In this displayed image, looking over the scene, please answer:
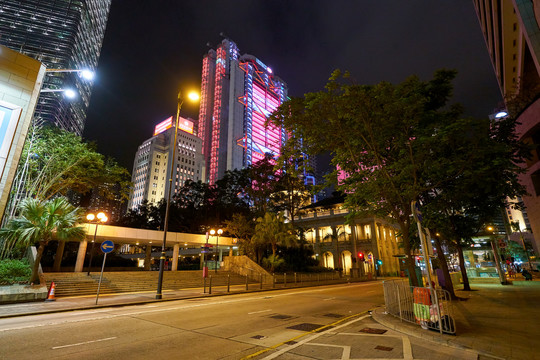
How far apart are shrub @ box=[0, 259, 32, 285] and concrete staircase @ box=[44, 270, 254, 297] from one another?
2187 mm

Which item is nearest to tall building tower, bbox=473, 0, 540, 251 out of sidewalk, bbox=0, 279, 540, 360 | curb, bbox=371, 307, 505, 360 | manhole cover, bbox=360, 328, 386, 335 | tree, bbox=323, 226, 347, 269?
sidewalk, bbox=0, 279, 540, 360


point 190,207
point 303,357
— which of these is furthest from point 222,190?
point 303,357

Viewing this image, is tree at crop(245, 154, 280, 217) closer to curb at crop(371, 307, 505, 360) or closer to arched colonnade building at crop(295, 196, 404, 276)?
arched colonnade building at crop(295, 196, 404, 276)

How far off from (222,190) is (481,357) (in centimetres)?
4521

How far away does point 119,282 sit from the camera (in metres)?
21.7

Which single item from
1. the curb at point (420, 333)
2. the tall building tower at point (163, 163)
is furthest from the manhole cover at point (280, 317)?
the tall building tower at point (163, 163)

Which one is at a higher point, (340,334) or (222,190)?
(222,190)

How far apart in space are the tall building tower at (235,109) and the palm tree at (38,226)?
365ft

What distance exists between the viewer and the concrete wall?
44.4ft

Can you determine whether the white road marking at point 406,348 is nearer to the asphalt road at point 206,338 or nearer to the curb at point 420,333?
the asphalt road at point 206,338

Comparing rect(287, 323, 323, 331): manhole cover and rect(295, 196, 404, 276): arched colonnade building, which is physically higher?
rect(295, 196, 404, 276): arched colonnade building

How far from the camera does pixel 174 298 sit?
16500 millimetres

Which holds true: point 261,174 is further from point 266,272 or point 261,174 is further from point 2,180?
point 2,180

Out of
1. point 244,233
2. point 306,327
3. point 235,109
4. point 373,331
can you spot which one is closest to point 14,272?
point 306,327
